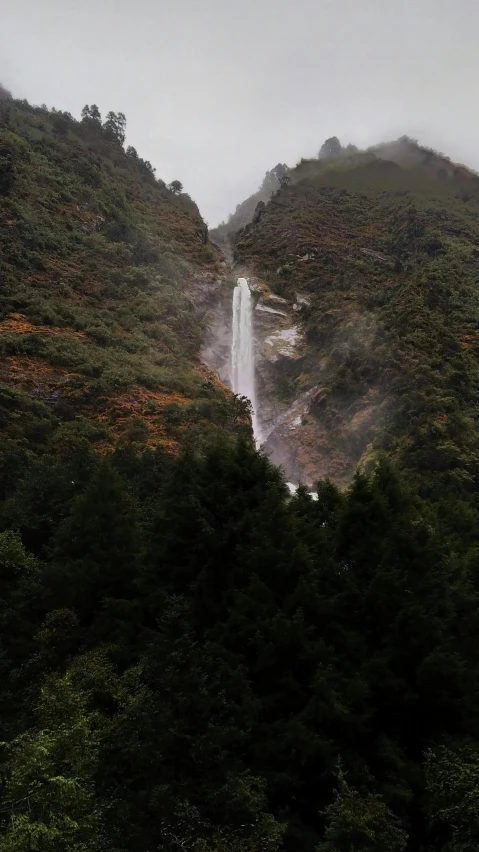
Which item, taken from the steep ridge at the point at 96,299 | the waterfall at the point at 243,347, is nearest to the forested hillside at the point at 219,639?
the steep ridge at the point at 96,299

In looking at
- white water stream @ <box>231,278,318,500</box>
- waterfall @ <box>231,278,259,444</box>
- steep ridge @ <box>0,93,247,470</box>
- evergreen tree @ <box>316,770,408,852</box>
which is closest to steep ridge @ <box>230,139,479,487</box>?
white water stream @ <box>231,278,318,500</box>

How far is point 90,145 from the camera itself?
78.1 metres

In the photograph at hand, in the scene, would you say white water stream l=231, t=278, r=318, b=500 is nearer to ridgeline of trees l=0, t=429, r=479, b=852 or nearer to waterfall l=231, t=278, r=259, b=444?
waterfall l=231, t=278, r=259, b=444

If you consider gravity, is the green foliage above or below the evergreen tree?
below

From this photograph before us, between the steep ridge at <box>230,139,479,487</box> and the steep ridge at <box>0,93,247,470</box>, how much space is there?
7658 mm

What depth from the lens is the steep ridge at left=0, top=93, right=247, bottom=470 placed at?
106ft

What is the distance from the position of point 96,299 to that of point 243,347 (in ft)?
53.0

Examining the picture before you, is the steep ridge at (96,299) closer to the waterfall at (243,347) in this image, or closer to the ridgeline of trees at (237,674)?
the waterfall at (243,347)

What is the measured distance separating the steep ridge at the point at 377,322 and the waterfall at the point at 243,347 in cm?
204

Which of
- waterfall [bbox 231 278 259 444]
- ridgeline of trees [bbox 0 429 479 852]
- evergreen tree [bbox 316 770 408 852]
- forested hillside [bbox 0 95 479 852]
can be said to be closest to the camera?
evergreen tree [bbox 316 770 408 852]

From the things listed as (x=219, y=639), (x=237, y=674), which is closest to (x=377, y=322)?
(x=219, y=639)

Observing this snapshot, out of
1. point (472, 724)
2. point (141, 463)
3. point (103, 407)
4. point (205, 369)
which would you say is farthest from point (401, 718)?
point (205, 369)

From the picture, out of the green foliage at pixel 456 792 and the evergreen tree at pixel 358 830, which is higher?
the evergreen tree at pixel 358 830

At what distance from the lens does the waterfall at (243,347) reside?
5347cm
